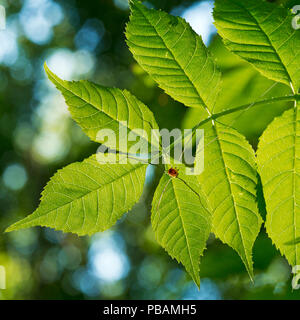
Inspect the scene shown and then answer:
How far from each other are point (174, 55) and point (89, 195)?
0.41 metres

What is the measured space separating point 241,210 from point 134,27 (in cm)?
52

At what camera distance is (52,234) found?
32.5 feet

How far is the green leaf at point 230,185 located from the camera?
0.87m

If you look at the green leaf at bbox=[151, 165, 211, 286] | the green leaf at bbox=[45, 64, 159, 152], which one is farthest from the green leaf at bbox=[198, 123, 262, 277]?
the green leaf at bbox=[45, 64, 159, 152]

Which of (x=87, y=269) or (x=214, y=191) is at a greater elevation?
(x=87, y=269)

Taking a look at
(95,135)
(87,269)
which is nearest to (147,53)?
(95,135)

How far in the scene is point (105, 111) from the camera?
0.85 m

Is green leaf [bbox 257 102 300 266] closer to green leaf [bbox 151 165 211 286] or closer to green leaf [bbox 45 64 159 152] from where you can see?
green leaf [bbox 151 165 211 286]

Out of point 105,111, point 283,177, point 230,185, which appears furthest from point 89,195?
point 283,177

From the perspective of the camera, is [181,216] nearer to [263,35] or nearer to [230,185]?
[230,185]

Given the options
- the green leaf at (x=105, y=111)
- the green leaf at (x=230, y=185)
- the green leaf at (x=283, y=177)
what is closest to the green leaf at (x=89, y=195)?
the green leaf at (x=105, y=111)

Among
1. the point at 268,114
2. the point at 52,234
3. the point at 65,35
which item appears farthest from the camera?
the point at 52,234
